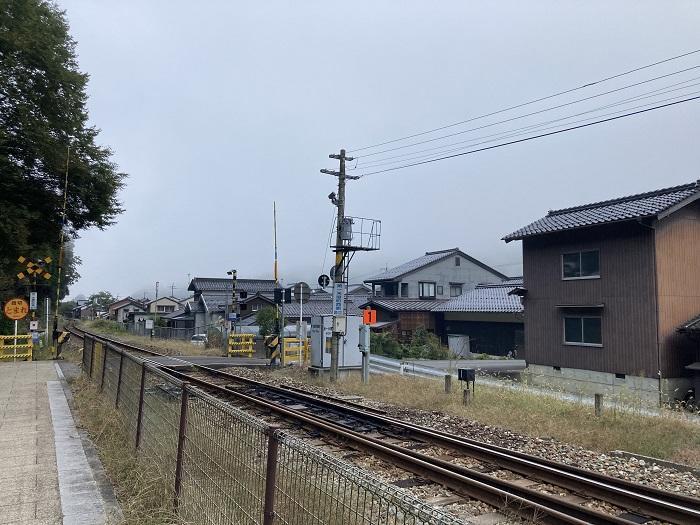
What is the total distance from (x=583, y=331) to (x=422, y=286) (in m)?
25.2

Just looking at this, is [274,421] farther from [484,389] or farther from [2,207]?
[2,207]

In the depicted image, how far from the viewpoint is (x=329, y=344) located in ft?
61.2

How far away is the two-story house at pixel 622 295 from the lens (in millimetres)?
17953

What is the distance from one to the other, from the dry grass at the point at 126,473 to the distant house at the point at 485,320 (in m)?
26.2

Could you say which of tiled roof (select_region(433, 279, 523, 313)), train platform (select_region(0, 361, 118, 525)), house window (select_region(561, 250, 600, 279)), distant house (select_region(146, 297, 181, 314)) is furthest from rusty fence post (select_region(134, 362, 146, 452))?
distant house (select_region(146, 297, 181, 314))

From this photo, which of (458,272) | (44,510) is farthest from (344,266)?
(458,272)

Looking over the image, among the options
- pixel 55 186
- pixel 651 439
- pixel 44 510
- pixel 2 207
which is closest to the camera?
pixel 44 510

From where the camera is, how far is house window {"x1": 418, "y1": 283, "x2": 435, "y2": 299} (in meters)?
45.2

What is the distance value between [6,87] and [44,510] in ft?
58.9

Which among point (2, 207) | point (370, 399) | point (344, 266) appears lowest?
point (370, 399)

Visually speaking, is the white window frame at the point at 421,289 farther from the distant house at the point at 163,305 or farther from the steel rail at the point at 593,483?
the distant house at the point at 163,305

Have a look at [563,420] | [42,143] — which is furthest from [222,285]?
[563,420]

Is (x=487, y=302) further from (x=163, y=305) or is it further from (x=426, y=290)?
(x=163, y=305)

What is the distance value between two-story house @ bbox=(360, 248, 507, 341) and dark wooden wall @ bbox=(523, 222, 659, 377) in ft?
49.8
